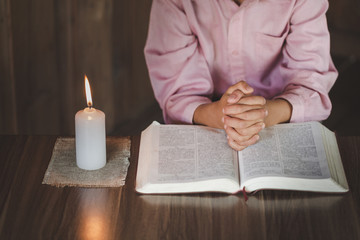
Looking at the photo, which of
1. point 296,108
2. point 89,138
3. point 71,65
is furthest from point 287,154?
point 71,65

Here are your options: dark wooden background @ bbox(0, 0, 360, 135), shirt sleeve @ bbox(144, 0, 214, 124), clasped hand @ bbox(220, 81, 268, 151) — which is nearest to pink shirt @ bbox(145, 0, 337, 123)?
shirt sleeve @ bbox(144, 0, 214, 124)

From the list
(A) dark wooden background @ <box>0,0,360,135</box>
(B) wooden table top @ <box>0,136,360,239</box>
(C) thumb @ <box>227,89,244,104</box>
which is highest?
(C) thumb @ <box>227,89,244,104</box>

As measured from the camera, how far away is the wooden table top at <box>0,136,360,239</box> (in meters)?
0.88

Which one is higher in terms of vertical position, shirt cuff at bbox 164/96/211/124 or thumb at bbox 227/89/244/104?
thumb at bbox 227/89/244/104

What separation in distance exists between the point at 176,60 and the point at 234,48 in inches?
6.4

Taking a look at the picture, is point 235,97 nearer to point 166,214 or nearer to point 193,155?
point 193,155

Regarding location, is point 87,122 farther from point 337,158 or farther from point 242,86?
point 337,158

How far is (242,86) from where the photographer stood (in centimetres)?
112

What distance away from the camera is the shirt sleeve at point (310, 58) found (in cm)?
130

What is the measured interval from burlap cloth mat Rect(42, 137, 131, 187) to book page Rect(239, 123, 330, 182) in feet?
0.81

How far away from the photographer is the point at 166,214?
92 centimetres

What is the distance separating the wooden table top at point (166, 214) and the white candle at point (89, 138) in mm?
68

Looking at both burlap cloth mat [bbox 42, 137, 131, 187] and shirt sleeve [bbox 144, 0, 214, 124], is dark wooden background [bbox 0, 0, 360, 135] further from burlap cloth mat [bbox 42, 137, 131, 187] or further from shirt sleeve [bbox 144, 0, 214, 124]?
burlap cloth mat [bbox 42, 137, 131, 187]

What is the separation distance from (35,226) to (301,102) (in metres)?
0.70
